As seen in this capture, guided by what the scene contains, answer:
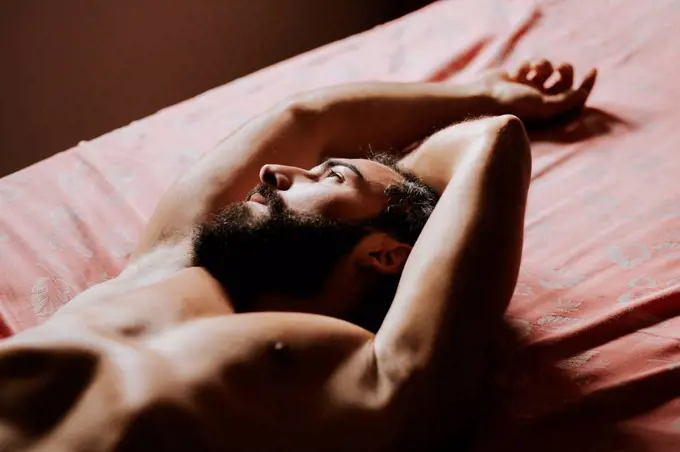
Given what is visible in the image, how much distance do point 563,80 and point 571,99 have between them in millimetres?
44

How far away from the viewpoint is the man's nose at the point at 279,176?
0.98m

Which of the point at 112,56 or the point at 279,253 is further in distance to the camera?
the point at 112,56

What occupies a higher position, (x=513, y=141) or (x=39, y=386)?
(x=513, y=141)

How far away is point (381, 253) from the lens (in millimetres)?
948

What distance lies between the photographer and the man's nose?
98cm

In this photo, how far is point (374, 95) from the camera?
1265 mm

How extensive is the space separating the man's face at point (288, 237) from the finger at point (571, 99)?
516mm

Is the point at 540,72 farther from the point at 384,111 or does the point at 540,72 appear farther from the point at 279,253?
the point at 279,253

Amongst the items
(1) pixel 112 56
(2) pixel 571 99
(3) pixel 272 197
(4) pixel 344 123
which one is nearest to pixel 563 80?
(2) pixel 571 99

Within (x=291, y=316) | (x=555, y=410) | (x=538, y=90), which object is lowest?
(x=555, y=410)

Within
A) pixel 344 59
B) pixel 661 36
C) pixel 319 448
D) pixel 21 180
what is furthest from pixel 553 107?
pixel 21 180

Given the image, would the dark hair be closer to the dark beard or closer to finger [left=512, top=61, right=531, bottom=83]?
the dark beard

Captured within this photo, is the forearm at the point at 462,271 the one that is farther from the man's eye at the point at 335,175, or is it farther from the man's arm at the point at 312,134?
the man's arm at the point at 312,134

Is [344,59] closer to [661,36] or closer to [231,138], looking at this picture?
[231,138]
